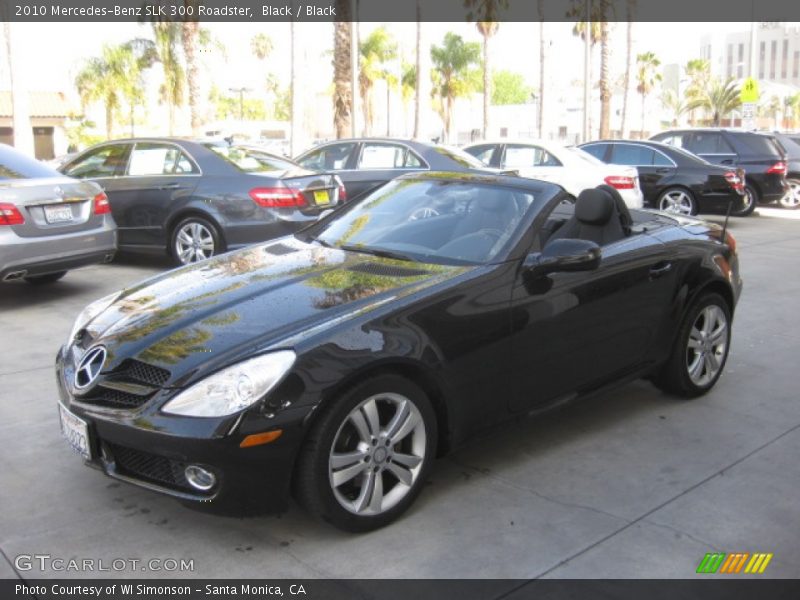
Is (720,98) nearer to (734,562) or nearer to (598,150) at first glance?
(598,150)

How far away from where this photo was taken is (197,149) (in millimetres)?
9688

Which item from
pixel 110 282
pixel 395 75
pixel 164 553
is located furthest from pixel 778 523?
A: pixel 395 75

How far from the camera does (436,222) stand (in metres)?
4.62

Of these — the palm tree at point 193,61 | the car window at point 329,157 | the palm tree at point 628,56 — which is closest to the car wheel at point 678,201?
the car window at point 329,157

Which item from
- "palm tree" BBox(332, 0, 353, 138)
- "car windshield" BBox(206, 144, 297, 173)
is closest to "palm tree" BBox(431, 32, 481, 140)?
"palm tree" BBox(332, 0, 353, 138)

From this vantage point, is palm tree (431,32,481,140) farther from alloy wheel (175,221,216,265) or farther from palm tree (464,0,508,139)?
alloy wheel (175,221,216,265)

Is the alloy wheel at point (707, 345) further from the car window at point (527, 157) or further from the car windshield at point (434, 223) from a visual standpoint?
the car window at point (527, 157)

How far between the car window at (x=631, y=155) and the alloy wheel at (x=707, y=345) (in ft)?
35.2

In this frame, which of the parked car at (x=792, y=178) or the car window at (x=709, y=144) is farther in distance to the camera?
the parked car at (x=792, y=178)

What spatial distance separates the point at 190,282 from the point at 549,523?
2073 millimetres

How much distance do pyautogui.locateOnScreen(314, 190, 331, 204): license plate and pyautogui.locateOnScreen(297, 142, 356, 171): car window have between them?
8.56 ft

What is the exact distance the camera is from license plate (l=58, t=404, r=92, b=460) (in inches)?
138

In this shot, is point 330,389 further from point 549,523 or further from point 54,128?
point 54,128

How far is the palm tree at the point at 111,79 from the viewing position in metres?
37.6
